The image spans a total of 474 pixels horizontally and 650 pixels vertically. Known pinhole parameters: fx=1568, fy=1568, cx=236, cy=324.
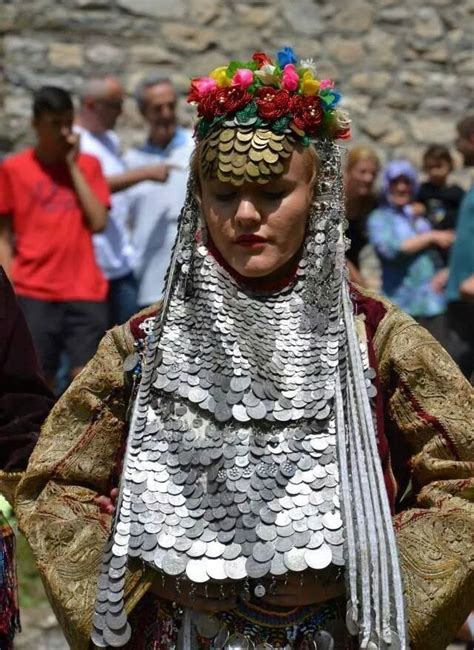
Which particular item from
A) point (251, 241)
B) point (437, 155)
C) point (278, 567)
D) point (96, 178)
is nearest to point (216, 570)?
point (278, 567)

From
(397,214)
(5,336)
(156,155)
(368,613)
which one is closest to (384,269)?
(397,214)

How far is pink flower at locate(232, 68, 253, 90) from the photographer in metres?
4.12

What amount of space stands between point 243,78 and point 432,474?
115cm

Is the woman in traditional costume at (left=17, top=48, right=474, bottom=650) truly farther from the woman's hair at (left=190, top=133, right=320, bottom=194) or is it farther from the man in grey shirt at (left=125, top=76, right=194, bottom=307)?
the man in grey shirt at (left=125, top=76, right=194, bottom=307)

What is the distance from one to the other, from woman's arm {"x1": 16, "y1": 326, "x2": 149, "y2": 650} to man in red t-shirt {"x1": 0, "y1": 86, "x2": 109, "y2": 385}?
10.7 ft

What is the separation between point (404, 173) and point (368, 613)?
15.9 ft

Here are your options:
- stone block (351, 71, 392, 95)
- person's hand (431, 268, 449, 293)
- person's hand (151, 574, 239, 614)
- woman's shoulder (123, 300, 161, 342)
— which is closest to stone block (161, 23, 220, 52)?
stone block (351, 71, 392, 95)

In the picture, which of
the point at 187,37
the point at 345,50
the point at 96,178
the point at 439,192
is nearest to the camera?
the point at 96,178

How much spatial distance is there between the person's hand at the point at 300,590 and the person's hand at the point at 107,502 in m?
0.51

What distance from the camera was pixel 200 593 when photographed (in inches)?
152

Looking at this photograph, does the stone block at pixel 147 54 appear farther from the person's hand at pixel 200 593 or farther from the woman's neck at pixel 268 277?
the person's hand at pixel 200 593

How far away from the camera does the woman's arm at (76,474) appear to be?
404cm

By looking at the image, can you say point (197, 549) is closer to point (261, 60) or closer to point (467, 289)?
point (261, 60)

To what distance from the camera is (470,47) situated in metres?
10.5
